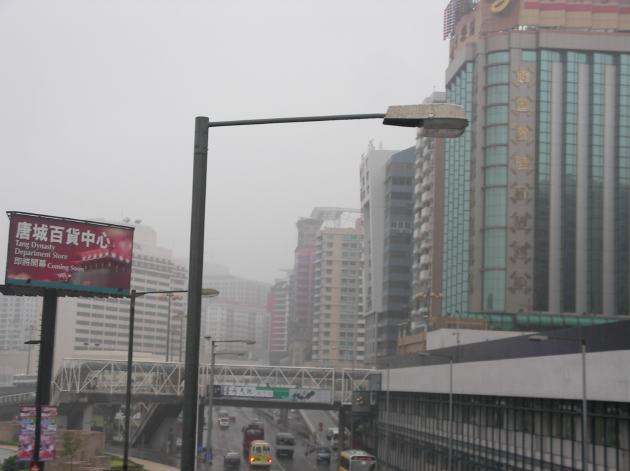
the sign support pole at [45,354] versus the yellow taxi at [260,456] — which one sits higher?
the sign support pole at [45,354]

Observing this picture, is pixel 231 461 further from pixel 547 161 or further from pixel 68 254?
pixel 547 161

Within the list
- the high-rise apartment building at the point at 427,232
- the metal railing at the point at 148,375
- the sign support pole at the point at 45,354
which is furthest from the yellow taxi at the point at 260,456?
the sign support pole at the point at 45,354

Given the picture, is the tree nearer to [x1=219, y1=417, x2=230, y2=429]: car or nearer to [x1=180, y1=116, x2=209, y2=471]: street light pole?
[x1=180, y1=116, x2=209, y2=471]: street light pole

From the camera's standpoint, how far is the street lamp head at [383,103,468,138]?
10484 millimetres

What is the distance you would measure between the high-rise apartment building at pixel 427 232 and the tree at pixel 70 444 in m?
58.6

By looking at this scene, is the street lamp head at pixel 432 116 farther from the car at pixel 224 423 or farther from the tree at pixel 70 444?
the car at pixel 224 423

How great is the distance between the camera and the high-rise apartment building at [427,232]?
418ft

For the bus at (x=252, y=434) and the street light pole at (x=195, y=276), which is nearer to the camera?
the street light pole at (x=195, y=276)

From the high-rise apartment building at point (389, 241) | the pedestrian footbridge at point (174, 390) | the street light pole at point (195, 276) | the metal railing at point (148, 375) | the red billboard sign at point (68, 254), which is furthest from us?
the high-rise apartment building at point (389, 241)

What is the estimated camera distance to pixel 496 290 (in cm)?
11131

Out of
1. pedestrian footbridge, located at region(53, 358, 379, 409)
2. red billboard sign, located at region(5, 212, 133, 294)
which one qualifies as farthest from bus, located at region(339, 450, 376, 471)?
red billboard sign, located at region(5, 212, 133, 294)

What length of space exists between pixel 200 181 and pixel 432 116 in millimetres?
2847

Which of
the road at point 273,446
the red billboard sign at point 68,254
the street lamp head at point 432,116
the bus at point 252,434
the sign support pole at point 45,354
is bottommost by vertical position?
the road at point 273,446

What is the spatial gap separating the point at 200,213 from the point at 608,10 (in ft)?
376
